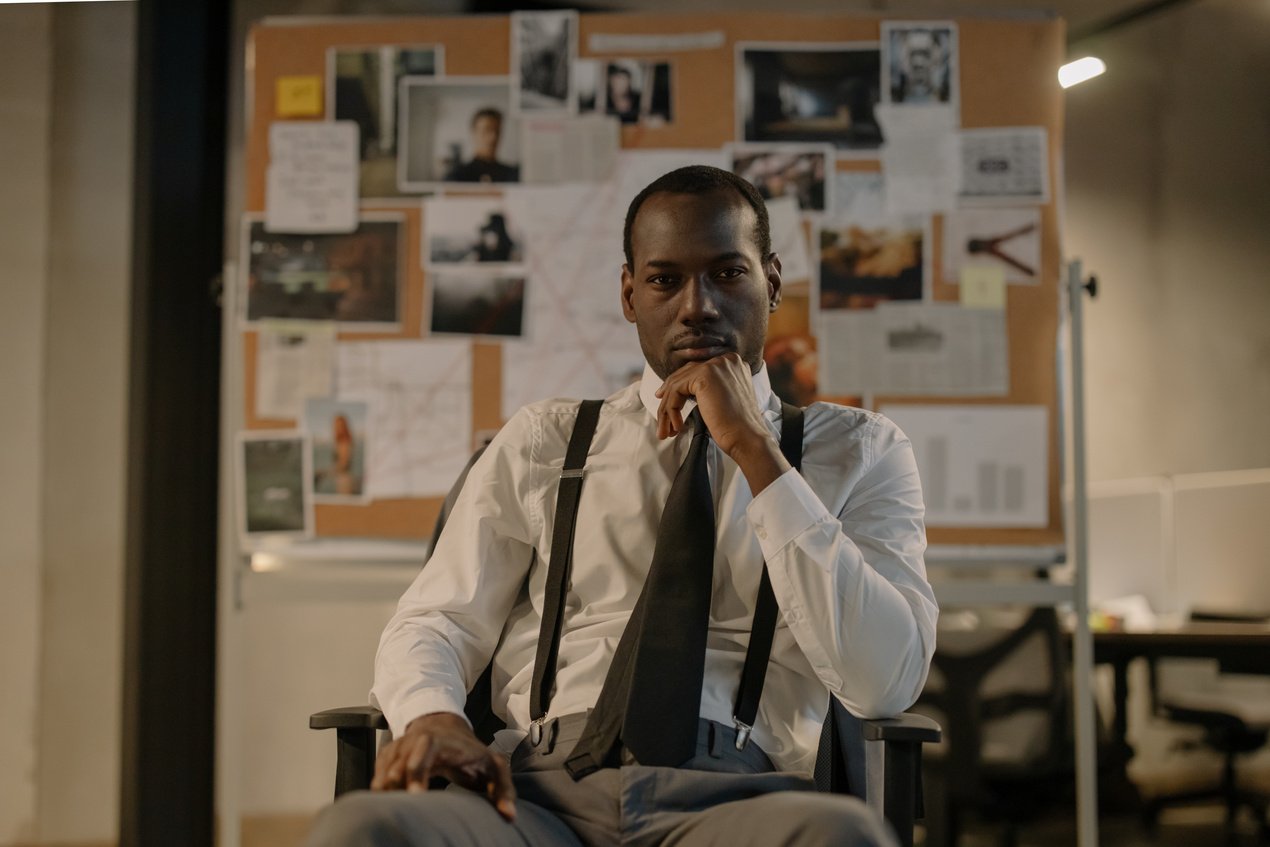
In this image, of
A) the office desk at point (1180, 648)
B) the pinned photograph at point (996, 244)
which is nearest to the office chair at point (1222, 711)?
the office desk at point (1180, 648)

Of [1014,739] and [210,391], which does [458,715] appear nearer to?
[210,391]

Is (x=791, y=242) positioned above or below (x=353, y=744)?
above

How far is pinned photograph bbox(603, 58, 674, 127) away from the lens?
2818 mm

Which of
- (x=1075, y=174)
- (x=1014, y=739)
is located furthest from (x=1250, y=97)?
(x=1014, y=739)

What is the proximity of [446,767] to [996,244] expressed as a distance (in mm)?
1904

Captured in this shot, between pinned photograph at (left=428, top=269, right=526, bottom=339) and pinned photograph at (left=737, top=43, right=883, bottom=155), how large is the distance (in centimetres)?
62

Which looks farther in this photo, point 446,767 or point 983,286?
point 983,286

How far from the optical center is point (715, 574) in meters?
1.60

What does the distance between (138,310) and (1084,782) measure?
2.49 metres

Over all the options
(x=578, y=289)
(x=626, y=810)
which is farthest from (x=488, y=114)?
(x=626, y=810)

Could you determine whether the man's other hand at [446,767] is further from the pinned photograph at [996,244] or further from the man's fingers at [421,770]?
the pinned photograph at [996,244]

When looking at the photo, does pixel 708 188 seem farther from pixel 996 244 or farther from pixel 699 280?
pixel 996 244

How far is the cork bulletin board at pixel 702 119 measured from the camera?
9.09 ft

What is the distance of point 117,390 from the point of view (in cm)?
317
